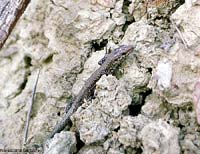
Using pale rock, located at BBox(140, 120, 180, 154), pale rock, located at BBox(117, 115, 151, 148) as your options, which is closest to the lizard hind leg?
pale rock, located at BBox(117, 115, 151, 148)

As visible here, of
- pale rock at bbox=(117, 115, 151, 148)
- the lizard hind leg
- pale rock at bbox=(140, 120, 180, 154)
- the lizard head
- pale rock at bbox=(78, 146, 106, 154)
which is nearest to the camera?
pale rock at bbox=(140, 120, 180, 154)

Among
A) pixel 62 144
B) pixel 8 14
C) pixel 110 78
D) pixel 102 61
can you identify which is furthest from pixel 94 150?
pixel 8 14

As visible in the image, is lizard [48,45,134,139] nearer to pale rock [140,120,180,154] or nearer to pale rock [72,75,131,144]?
pale rock [72,75,131,144]

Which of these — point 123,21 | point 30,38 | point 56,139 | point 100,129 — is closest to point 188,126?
point 100,129

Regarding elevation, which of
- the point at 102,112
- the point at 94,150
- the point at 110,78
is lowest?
the point at 94,150

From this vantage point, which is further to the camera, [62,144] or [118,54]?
[118,54]

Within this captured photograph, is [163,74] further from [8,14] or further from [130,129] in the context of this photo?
[8,14]
